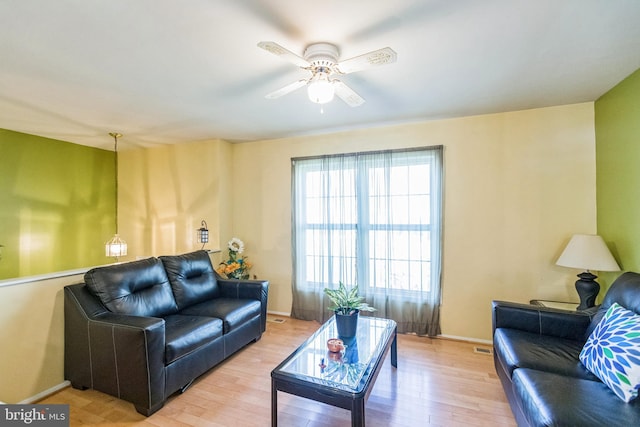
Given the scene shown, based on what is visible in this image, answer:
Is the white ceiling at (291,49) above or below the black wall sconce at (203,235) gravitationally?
above

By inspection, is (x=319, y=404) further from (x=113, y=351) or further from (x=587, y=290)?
(x=587, y=290)

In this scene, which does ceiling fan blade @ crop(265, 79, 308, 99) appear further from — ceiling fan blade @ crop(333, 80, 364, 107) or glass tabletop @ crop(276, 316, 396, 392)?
glass tabletop @ crop(276, 316, 396, 392)

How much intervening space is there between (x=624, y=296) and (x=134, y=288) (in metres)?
3.66

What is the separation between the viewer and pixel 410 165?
3.34m

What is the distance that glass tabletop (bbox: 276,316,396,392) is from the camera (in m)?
Result: 1.65

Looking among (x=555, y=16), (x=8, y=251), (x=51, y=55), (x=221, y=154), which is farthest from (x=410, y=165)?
(x=8, y=251)

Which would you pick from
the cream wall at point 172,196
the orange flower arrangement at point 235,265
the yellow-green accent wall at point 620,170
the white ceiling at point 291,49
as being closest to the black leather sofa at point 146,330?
the orange flower arrangement at point 235,265

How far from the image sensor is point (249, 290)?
317cm

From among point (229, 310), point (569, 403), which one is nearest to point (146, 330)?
point (229, 310)

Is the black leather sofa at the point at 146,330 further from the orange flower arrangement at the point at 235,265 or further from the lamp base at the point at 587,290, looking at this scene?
the lamp base at the point at 587,290

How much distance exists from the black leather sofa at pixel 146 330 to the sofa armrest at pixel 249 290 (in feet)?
0.41

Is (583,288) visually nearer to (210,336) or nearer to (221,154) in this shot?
(210,336)

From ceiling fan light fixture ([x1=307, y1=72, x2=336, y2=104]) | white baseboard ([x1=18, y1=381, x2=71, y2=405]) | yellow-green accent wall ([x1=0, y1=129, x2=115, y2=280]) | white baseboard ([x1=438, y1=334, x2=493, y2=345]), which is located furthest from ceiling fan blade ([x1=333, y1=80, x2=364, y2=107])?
yellow-green accent wall ([x1=0, y1=129, x2=115, y2=280])

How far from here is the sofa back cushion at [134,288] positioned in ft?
7.45
